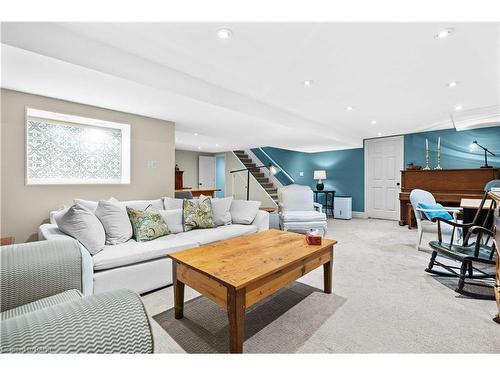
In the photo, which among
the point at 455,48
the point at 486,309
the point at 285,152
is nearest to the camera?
the point at 486,309

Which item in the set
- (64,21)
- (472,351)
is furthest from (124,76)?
(472,351)

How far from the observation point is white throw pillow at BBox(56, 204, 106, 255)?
211 centimetres

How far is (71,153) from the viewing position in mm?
3389

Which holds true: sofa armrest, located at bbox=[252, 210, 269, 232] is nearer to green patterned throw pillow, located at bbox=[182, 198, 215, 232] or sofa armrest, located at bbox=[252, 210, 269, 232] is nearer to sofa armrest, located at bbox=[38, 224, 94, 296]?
green patterned throw pillow, located at bbox=[182, 198, 215, 232]

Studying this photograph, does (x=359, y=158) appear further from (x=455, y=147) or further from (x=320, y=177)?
(x=455, y=147)

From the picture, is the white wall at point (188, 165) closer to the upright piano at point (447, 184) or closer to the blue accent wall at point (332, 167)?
the blue accent wall at point (332, 167)

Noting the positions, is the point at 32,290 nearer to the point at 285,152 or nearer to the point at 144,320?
the point at 144,320

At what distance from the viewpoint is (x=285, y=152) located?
28.7ft

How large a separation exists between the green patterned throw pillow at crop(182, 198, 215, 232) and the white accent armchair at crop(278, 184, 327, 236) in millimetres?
1594

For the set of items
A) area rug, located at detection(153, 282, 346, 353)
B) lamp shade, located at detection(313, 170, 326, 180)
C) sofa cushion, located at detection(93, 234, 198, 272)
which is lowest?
area rug, located at detection(153, 282, 346, 353)

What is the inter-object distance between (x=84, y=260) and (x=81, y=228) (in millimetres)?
743

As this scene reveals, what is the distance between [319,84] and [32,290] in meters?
3.22

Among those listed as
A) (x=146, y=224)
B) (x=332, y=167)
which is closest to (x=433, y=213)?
(x=146, y=224)

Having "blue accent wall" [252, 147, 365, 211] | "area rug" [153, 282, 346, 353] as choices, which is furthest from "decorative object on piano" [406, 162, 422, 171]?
"area rug" [153, 282, 346, 353]
